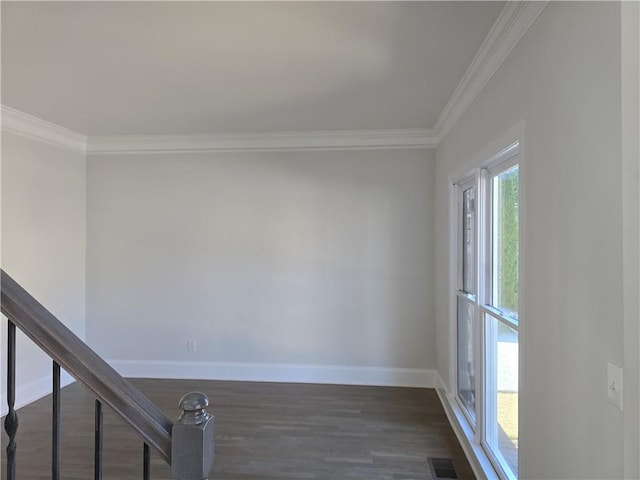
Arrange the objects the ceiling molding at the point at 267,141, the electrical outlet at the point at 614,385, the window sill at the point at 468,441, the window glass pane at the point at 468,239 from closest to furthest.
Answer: the electrical outlet at the point at 614,385
the window sill at the point at 468,441
the window glass pane at the point at 468,239
the ceiling molding at the point at 267,141

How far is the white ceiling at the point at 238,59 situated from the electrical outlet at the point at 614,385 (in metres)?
1.58

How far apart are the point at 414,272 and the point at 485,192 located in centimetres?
147

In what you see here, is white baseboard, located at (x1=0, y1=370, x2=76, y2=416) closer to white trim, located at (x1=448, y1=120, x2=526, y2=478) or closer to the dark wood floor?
A: the dark wood floor

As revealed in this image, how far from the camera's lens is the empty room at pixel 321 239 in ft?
3.49

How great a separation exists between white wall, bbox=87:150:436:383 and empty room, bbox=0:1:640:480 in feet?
0.08

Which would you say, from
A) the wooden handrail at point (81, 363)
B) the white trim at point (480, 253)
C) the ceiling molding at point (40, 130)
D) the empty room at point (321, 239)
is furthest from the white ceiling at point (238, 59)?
the wooden handrail at point (81, 363)

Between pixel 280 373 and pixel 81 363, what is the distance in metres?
3.08

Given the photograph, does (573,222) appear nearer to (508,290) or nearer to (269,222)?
(508,290)

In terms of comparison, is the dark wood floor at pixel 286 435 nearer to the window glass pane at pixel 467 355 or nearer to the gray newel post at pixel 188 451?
the window glass pane at pixel 467 355

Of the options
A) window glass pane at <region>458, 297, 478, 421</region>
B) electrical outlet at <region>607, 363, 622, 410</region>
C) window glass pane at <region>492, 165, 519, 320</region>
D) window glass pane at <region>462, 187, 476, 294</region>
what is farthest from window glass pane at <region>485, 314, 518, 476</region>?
electrical outlet at <region>607, 363, 622, 410</region>

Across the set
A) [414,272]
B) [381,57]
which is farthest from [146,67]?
[414,272]

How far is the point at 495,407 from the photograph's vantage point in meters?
2.23

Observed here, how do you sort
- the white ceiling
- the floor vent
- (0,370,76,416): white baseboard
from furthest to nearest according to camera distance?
(0,370,76,416): white baseboard < the floor vent < the white ceiling

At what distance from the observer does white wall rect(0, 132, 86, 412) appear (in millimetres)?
3039
